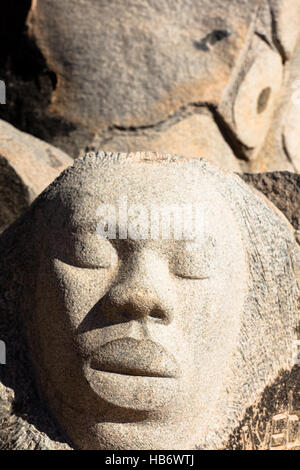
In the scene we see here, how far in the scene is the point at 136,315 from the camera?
1913 mm

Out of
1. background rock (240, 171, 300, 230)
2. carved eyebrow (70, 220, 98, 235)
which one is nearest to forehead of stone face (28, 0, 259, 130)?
background rock (240, 171, 300, 230)

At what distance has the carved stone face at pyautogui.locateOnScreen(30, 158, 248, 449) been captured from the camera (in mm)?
1905

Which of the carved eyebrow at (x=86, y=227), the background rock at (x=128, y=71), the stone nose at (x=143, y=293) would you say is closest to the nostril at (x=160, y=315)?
the stone nose at (x=143, y=293)

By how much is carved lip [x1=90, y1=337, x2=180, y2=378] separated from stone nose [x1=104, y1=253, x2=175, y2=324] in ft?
0.20

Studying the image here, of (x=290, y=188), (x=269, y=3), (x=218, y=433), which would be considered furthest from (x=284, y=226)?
(x=269, y=3)

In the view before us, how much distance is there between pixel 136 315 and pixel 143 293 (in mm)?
57

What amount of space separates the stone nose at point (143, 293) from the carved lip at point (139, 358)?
0.06m

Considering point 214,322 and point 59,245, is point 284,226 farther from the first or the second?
point 59,245

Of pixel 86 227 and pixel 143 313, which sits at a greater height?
pixel 86 227

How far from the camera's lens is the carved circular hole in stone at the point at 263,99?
134 inches

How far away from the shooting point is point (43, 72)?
126 inches

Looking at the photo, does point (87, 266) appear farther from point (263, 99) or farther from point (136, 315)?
point (263, 99)

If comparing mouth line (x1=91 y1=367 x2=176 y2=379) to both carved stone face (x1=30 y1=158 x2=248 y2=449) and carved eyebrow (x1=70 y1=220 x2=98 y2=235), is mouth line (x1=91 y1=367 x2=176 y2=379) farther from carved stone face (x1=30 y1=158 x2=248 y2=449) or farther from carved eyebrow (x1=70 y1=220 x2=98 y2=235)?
carved eyebrow (x1=70 y1=220 x2=98 y2=235)

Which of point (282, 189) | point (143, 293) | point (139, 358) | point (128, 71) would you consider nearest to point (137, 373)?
point (139, 358)
